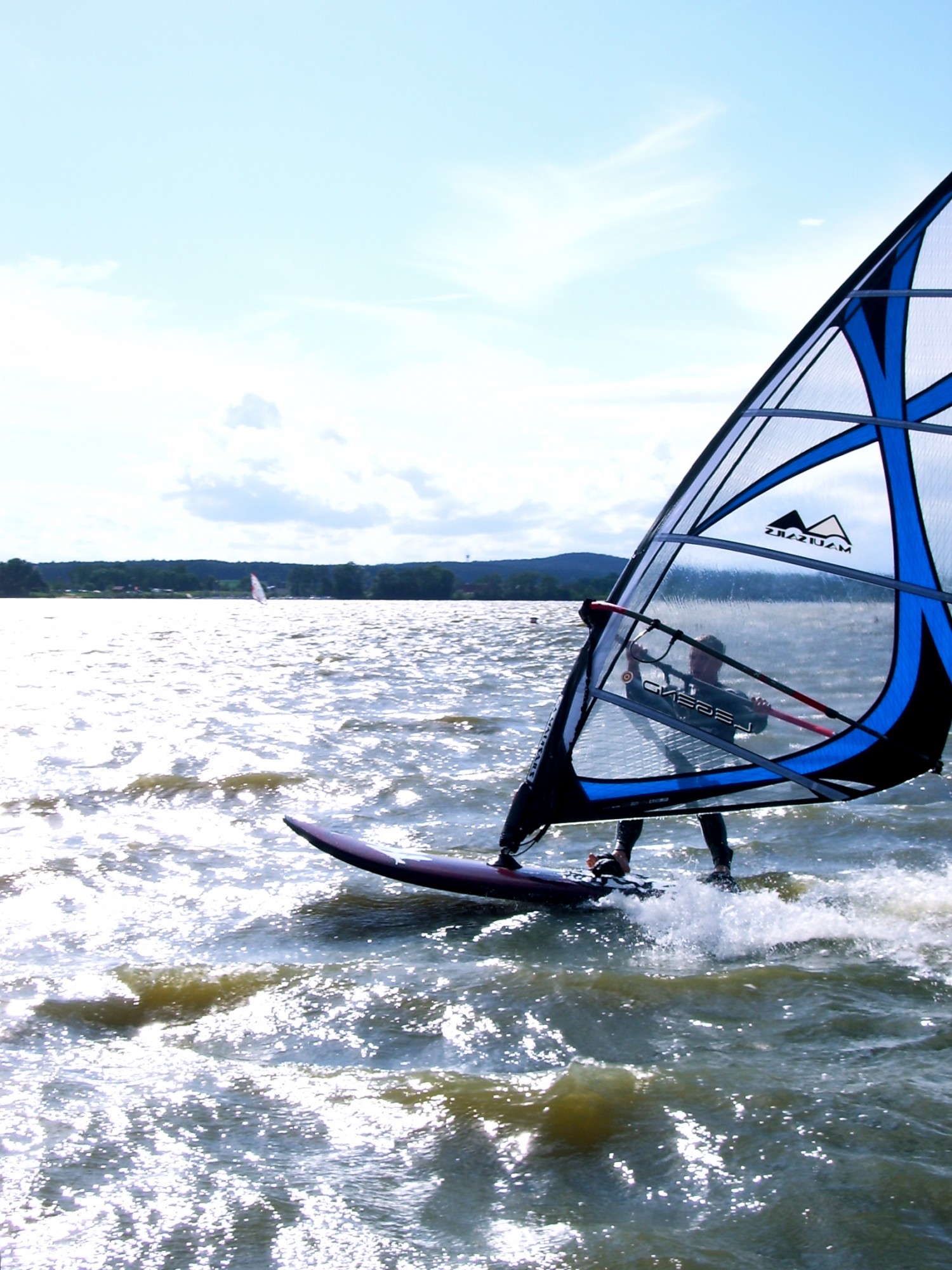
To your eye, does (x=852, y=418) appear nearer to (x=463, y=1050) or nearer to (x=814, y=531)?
(x=814, y=531)

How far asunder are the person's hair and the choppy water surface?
1.40 meters

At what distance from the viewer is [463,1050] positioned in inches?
168

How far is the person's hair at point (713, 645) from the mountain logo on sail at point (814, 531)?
570 mm

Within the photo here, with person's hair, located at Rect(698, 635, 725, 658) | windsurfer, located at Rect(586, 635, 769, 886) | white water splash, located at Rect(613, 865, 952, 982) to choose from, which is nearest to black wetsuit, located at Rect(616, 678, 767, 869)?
windsurfer, located at Rect(586, 635, 769, 886)

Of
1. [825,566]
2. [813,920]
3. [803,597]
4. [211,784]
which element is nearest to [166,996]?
[813,920]

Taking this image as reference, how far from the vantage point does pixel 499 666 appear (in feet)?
78.3

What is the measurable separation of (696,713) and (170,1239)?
3.22 meters

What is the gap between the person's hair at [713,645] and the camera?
5242 millimetres

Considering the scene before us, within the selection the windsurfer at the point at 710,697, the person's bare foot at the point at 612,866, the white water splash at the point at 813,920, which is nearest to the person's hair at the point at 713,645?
the windsurfer at the point at 710,697

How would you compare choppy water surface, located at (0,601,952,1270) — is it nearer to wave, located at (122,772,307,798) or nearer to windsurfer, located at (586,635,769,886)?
wave, located at (122,772,307,798)

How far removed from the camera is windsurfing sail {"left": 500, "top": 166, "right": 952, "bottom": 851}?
4762mm

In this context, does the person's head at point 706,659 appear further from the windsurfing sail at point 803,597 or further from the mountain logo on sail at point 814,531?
the mountain logo on sail at point 814,531

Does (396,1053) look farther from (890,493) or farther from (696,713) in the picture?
(890,493)

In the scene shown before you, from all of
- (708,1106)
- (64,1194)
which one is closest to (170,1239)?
(64,1194)
